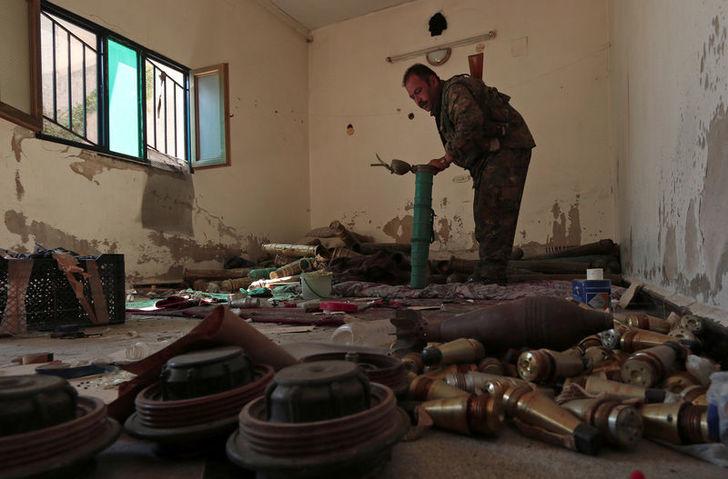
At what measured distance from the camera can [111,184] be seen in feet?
14.7

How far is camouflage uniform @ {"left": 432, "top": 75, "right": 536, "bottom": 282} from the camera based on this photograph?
3754mm

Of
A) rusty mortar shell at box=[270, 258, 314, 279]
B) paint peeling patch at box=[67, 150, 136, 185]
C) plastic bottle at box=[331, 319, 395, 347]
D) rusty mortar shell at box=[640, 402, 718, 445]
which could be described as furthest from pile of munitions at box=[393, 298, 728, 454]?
paint peeling patch at box=[67, 150, 136, 185]

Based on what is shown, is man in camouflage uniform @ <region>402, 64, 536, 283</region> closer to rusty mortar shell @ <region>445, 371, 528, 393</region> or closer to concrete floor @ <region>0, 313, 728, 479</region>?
rusty mortar shell @ <region>445, 371, 528, 393</region>

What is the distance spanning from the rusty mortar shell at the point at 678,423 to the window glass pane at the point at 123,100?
4.89 metres

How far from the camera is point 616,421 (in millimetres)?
750

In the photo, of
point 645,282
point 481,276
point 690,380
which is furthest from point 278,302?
point 690,380

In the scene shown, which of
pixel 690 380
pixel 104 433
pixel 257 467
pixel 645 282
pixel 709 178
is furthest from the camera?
pixel 645 282

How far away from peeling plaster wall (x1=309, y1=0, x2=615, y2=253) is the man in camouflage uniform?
223cm

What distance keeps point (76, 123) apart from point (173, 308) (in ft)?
7.79

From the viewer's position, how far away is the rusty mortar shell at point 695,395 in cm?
82

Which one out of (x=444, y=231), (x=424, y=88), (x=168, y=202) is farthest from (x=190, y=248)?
(x=444, y=231)

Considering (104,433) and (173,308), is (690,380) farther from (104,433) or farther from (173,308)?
(173,308)

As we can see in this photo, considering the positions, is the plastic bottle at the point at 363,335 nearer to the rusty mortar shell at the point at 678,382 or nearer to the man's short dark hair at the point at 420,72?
the rusty mortar shell at the point at 678,382

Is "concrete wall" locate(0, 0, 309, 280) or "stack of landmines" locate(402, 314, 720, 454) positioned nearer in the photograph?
"stack of landmines" locate(402, 314, 720, 454)
